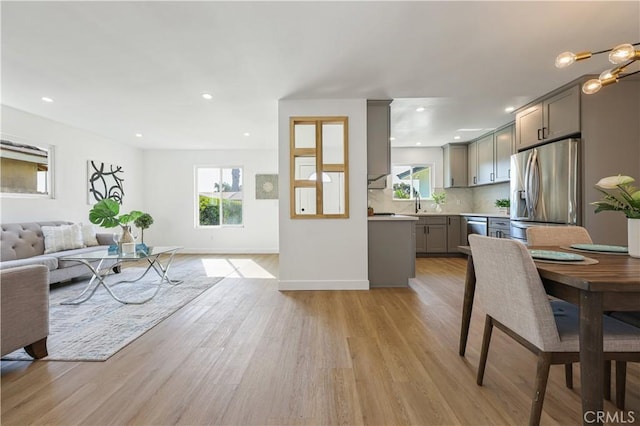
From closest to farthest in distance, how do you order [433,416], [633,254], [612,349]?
[612,349] → [433,416] → [633,254]

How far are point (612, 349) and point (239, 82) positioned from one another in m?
3.59

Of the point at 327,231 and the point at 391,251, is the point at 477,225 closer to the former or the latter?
the point at 391,251

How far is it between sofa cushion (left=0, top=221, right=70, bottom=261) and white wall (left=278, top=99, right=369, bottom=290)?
3.34m

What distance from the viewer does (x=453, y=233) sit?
620 cm

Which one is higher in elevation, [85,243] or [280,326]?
[85,243]

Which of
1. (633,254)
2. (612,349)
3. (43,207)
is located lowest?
(612,349)

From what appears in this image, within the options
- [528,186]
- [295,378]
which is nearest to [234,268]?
[295,378]

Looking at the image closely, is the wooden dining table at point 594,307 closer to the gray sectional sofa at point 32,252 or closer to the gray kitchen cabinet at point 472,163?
the gray sectional sofa at point 32,252

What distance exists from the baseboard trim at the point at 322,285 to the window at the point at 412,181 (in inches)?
146

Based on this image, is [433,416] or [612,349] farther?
[433,416]

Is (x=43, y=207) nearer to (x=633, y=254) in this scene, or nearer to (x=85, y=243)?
(x=85, y=243)

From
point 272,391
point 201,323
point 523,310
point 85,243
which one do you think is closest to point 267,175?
point 85,243

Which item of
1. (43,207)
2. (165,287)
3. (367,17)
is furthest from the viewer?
(43,207)

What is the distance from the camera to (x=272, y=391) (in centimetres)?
164
